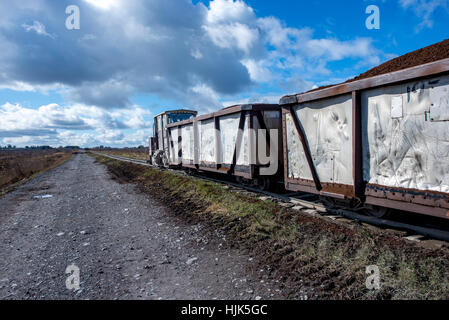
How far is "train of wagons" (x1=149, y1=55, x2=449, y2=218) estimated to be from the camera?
3.73m

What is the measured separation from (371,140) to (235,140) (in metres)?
4.55

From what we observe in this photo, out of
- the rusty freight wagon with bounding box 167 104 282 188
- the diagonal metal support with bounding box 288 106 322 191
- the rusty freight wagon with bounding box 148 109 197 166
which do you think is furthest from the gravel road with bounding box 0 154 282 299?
the rusty freight wagon with bounding box 148 109 197 166

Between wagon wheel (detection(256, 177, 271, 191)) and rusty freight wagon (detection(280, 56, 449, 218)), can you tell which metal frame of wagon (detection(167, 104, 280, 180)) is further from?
rusty freight wagon (detection(280, 56, 449, 218))

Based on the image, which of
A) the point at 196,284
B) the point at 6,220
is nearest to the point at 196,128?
the point at 6,220

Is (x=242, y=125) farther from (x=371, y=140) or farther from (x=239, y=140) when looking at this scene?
(x=371, y=140)

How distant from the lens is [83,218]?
780 cm

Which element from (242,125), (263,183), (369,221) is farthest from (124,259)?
(242,125)

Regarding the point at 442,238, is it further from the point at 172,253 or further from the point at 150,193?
the point at 150,193

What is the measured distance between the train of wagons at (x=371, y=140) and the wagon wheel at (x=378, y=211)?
18 millimetres

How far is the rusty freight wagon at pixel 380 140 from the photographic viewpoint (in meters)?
3.71

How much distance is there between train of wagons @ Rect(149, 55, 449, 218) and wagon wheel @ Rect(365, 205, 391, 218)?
0.7 inches

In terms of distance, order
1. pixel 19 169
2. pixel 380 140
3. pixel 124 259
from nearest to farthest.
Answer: pixel 380 140 → pixel 124 259 → pixel 19 169

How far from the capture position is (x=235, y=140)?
28.3 feet
